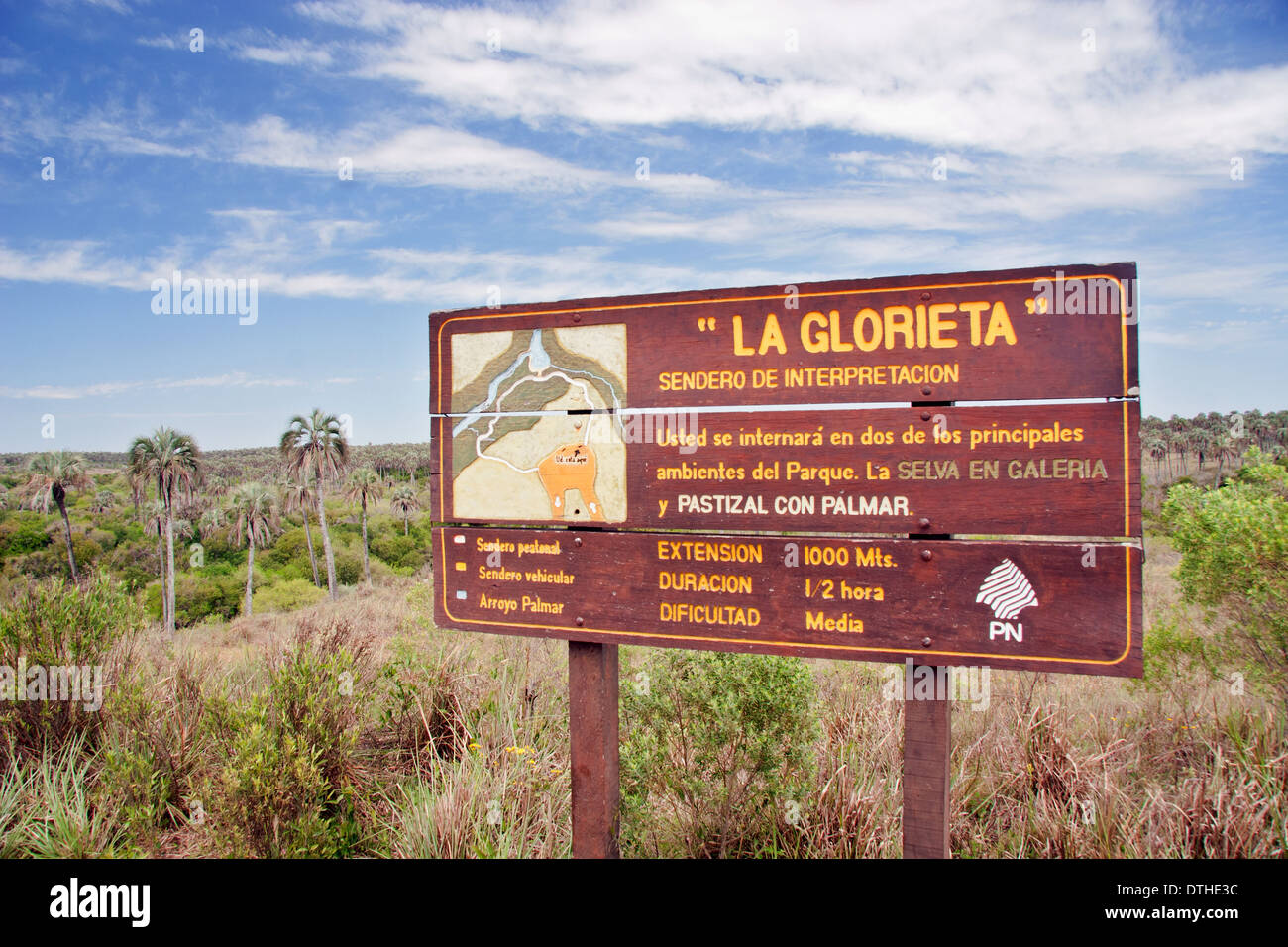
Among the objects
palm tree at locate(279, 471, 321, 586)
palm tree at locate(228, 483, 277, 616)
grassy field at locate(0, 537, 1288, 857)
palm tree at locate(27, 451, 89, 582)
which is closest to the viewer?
grassy field at locate(0, 537, 1288, 857)

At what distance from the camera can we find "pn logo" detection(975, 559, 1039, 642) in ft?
8.79

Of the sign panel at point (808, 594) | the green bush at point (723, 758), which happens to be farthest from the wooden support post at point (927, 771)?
the green bush at point (723, 758)

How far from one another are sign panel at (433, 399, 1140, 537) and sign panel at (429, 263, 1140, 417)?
80 mm

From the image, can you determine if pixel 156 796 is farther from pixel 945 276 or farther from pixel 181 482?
pixel 181 482

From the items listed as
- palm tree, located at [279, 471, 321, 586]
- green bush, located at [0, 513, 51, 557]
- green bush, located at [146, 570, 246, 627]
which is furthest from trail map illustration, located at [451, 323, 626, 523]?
green bush, located at [0, 513, 51, 557]

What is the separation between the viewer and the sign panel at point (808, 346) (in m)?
2.66

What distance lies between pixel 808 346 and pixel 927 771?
174cm

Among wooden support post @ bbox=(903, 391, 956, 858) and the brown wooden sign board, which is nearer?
the brown wooden sign board

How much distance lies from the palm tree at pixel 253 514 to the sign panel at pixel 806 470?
4491 centimetres

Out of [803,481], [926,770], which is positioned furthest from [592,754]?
[803,481]
